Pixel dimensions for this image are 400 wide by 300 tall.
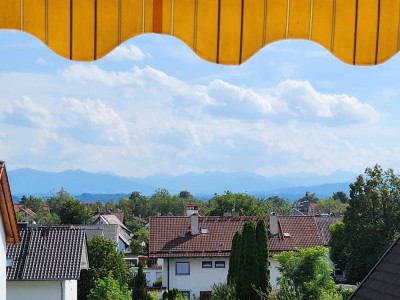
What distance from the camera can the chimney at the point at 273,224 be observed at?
23.2 m

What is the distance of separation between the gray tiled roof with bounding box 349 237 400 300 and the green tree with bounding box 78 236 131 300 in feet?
39.7

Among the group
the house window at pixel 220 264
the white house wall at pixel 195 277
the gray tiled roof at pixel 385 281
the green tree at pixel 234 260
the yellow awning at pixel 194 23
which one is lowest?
the white house wall at pixel 195 277

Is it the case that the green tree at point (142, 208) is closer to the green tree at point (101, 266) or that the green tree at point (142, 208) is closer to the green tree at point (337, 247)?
the green tree at point (337, 247)

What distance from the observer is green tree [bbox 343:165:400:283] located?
2147 centimetres

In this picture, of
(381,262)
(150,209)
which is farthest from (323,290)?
(150,209)

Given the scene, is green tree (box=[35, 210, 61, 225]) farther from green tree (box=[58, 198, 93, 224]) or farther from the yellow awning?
the yellow awning

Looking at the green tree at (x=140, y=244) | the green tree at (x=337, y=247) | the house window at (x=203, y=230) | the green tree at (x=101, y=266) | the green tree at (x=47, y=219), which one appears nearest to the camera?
the green tree at (x=101, y=266)

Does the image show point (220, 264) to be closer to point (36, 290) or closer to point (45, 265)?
point (45, 265)

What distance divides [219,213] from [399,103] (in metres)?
30.7

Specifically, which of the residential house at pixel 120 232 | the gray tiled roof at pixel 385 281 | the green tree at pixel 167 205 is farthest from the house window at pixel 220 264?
the green tree at pixel 167 205

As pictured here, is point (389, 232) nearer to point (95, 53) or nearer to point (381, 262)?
point (381, 262)

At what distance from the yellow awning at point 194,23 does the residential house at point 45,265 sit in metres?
12.7

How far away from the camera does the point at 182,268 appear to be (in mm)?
21969

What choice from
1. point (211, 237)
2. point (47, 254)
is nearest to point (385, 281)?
point (47, 254)
